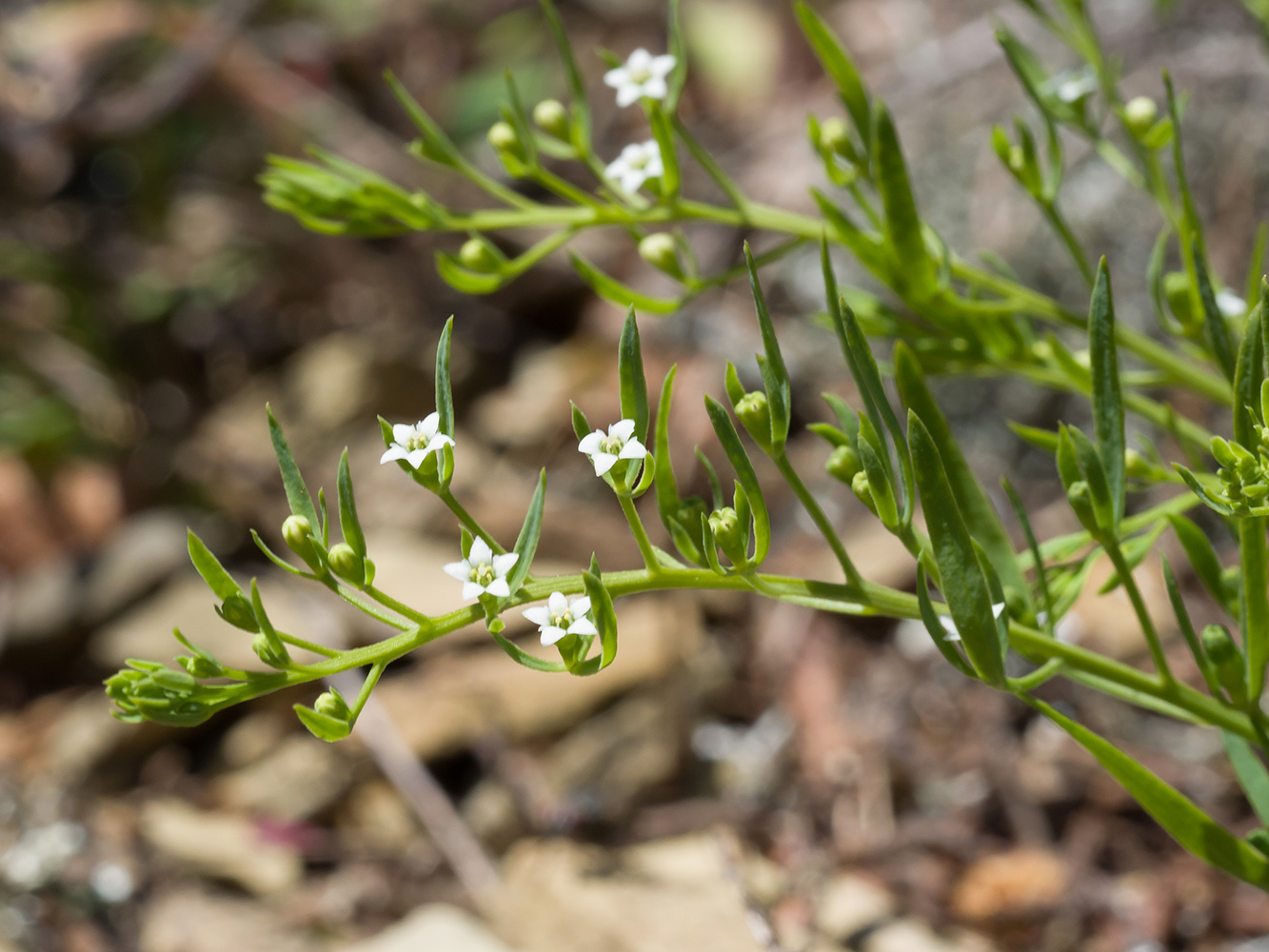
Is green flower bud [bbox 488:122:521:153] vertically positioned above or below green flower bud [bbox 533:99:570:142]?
below

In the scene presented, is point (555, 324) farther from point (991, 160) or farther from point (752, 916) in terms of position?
point (752, 916)

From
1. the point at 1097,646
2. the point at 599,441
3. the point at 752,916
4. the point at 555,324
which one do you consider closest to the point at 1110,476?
the point at 599,441

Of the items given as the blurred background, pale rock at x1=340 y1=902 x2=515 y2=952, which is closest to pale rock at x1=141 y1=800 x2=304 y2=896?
the blurred background

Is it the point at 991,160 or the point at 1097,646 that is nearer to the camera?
the point at 1097,646

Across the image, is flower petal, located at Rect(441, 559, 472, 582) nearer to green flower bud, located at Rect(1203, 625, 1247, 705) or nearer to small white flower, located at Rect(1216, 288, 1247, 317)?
green flower bud, located at Rect(1203, 625, 1247, 705)

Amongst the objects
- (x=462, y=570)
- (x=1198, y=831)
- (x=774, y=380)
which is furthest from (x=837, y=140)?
(x=1198, y=831)
